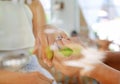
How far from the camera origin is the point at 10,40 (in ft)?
2.05

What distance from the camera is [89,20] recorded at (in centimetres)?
84

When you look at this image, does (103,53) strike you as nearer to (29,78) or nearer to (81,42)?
(81,42)

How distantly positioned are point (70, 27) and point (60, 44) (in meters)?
0.09

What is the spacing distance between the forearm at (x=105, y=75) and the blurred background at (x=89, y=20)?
2 centimetres

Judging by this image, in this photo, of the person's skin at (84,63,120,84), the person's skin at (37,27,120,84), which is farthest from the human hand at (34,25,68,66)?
the person's skin at (84,63,120,84)

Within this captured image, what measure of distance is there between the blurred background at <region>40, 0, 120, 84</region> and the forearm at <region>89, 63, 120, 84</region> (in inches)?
0.9

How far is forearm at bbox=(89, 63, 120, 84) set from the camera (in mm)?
647

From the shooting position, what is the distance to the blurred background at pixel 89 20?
73 cm

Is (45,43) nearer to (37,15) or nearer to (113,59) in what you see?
(37,15)

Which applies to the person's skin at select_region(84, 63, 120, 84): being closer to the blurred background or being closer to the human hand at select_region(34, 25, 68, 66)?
the blurred background

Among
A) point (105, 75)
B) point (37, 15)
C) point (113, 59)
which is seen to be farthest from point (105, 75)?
point (37, 15)

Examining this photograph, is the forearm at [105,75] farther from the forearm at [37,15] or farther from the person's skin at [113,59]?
the forearm at [37,15]

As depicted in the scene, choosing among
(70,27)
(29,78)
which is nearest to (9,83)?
(29,78)

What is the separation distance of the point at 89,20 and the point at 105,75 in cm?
28
